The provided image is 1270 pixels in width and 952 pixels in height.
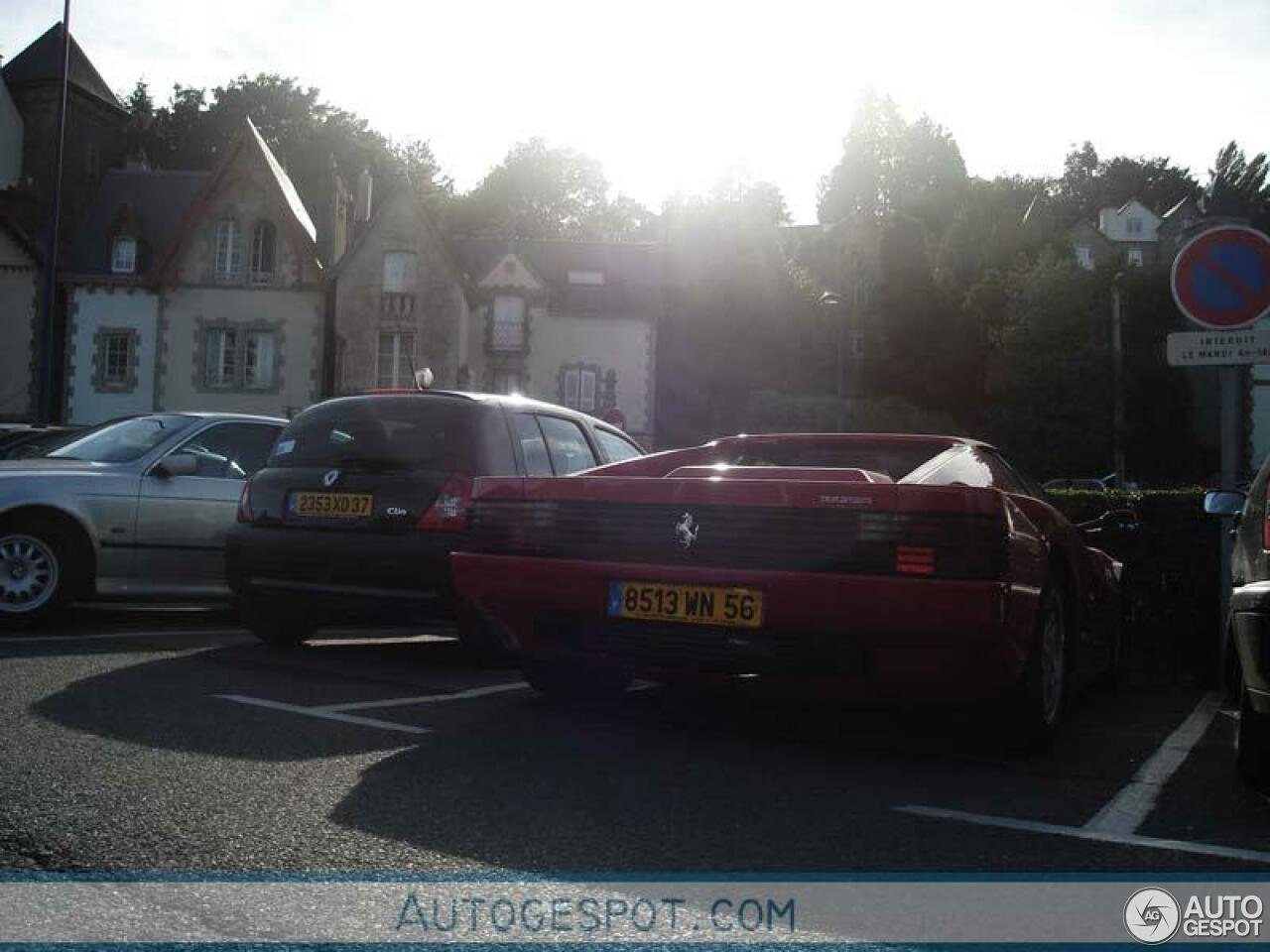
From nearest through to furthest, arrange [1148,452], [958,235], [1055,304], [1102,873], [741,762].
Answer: [1102,873] → [741,762] → [1055,304] → [1148,452] → [958,235]

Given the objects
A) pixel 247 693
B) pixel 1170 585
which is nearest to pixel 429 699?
pixel 247 693

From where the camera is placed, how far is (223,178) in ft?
146

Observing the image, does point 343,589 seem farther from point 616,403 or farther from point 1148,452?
point 1148,452

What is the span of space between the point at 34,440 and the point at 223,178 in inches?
1391

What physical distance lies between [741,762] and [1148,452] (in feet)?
187

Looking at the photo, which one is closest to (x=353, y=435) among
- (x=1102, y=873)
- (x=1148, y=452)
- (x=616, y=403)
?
(x=1102, y=873)

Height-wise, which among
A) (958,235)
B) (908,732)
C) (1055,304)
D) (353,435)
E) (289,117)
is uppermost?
(289,117)

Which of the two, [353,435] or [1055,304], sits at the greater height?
[1055,304]

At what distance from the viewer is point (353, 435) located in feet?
25.4

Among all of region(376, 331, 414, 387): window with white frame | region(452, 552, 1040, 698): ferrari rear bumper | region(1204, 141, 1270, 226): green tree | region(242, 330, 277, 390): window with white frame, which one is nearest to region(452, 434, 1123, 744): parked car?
region(452, 552, 1040, 698): ferrari rear bumper

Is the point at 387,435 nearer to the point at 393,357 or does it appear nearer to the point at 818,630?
the point at 818,630

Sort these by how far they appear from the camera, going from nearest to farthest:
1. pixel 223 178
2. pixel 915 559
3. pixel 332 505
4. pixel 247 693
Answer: pixel 915 559 → pixel 247 693 → pixel 332 505 → pixel 223 178

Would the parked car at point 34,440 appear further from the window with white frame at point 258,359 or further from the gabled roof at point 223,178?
A: the gabled roof at point 223,178

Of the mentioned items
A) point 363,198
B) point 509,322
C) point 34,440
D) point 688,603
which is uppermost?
point 363,198
